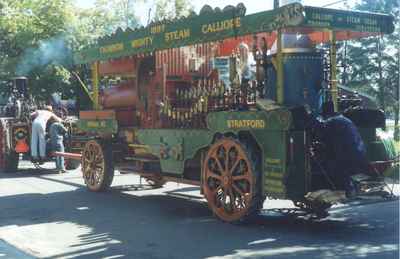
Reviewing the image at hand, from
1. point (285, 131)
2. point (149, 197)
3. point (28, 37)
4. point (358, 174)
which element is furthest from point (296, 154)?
point (28, 37)

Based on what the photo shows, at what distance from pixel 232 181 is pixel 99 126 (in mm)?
4098

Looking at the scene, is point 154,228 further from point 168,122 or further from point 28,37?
point 28,37

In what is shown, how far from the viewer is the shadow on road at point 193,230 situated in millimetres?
6207

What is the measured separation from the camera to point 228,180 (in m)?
7.63

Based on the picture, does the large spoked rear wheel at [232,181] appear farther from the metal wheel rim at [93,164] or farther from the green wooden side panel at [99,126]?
the metal wheel rim at [93,164]

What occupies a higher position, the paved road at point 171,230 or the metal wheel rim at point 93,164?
the metal wheel rim at point 93,164

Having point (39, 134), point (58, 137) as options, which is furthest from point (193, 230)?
point (39, 134)

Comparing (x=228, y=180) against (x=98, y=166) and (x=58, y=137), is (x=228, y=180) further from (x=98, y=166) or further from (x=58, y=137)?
(x=58, y=137)

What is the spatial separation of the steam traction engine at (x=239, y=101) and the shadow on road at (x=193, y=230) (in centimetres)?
37

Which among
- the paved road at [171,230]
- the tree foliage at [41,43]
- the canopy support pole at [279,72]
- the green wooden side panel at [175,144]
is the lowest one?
the paved road at [171,230]

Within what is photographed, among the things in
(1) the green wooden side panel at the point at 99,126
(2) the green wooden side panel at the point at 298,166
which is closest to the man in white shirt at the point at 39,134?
(1) the green wooden side panel at the point at 99,126

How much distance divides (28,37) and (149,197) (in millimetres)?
11671

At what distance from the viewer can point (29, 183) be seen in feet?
40.8

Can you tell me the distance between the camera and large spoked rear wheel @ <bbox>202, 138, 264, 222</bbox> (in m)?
7.25
